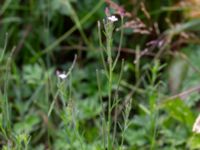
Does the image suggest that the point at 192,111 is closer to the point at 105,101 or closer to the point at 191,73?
the point at 191,73

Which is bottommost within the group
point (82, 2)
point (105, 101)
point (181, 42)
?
point (105, 101)

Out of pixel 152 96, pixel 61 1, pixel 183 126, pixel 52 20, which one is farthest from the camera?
pixel 52 20

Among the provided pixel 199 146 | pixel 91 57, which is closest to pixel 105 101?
pixel 91 57

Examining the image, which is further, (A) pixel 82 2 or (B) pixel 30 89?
(A) pixel 82 2

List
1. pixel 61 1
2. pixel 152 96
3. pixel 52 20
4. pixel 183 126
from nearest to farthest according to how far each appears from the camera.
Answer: pixel 152 96, pixel 183 126, pixel 61 1, pixel 52 20

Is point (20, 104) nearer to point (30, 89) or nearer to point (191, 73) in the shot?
point (30, 89)

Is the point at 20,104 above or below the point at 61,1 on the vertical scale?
below
